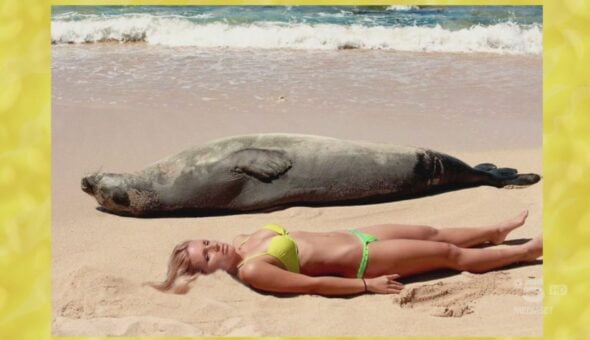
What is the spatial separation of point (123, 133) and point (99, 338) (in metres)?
4.01

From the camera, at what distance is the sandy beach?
4.65m

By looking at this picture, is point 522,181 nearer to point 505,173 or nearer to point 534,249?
point 505,173

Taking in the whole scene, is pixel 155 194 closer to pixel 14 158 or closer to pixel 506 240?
pixel 14 158

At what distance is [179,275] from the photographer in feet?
16.3

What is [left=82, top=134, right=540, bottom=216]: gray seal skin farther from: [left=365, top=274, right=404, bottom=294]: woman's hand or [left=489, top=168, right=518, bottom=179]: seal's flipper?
[left=365, top=274, right=404, bottom=294]: woman's hand

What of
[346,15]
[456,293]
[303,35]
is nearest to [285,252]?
[456,293]

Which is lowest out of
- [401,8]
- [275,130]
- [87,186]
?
[87,186]

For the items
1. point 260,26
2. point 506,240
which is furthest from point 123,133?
point 260,26

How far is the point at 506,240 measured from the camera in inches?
226

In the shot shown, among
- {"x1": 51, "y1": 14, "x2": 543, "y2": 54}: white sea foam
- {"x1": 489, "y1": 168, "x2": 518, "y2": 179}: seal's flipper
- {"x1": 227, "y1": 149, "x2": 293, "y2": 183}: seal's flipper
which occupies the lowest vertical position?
{"x1": 489, "y1": 168, "x2": 518, "y2": 179}: seal's flipper

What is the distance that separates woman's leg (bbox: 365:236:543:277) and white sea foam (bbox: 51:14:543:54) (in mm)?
8177

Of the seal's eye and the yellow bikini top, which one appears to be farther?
the seal's eye

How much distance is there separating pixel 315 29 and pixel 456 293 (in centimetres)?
978

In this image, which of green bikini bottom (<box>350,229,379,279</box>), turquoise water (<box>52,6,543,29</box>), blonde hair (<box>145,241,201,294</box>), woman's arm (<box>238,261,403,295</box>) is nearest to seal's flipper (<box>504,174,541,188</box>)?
green bikini bottom (<box>350,229,379,279</box>)
